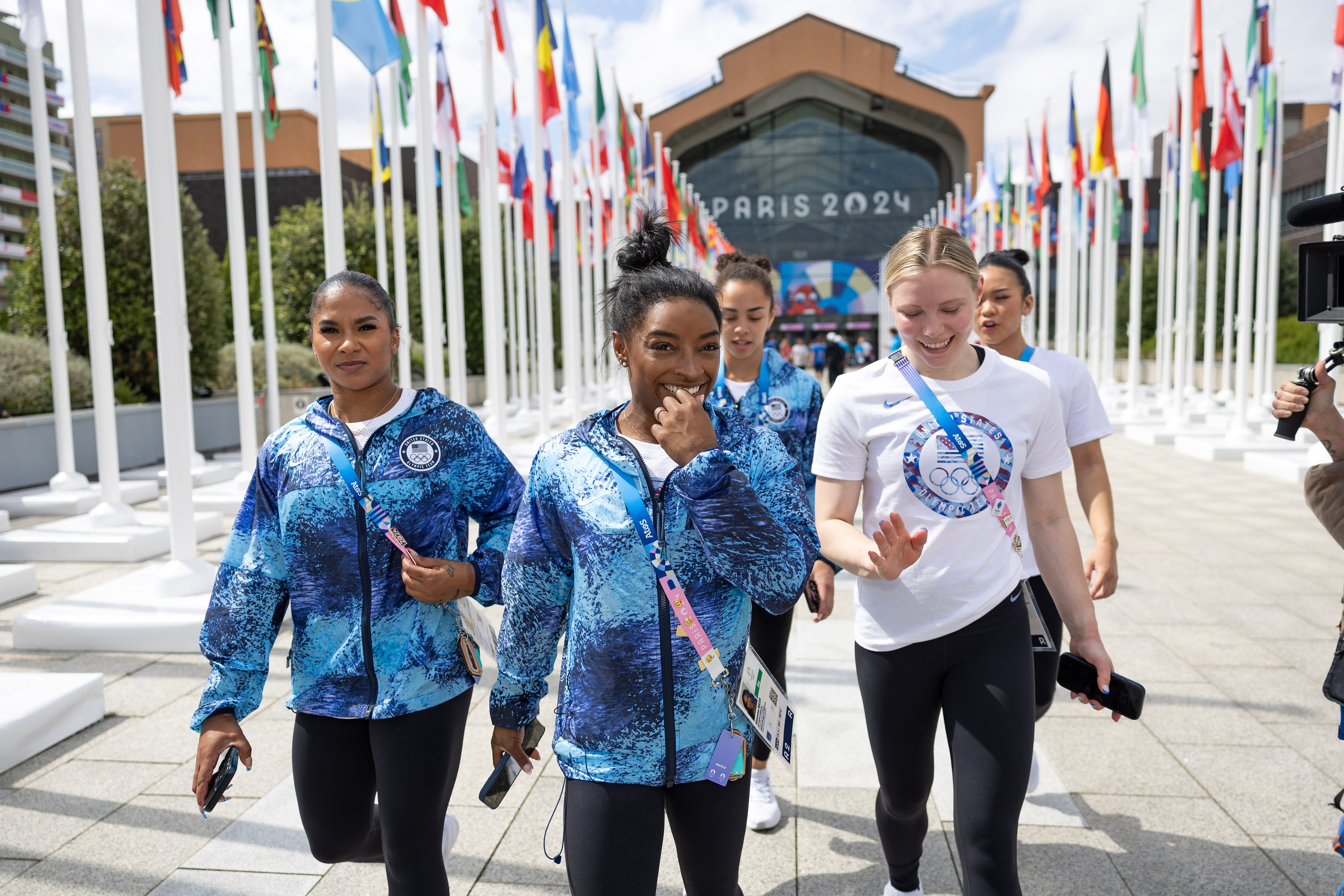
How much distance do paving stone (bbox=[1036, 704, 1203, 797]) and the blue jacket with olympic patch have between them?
1570 millimetres

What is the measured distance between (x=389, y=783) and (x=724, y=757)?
87 cm

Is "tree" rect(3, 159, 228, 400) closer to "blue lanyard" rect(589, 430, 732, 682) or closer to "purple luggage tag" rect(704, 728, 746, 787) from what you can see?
"blue lanyard" rect(589, 430, 732, 682)

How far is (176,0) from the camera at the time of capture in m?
9.70

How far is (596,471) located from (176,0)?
10.2 m

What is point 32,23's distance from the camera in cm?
831

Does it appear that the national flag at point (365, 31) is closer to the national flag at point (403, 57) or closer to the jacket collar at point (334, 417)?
the national flag at point (403, 57)

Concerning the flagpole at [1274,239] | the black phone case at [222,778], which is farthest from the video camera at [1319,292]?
the flagpole at [1274,239]

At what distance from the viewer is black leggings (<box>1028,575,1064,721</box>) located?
3029mm

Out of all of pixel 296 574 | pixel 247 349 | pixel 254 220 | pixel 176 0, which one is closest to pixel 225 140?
pixel 176 0

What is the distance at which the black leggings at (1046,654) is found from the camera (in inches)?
119

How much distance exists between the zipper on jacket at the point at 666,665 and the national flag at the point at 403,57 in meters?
7.55

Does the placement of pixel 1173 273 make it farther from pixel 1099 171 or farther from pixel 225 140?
pixel 225 140

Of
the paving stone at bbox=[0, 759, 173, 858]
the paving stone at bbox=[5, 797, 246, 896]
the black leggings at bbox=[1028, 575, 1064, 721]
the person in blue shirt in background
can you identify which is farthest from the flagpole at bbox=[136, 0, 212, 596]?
the black leggings at bbox=[1028, 575, 1064, 721]

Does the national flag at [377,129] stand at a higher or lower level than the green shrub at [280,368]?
higher
